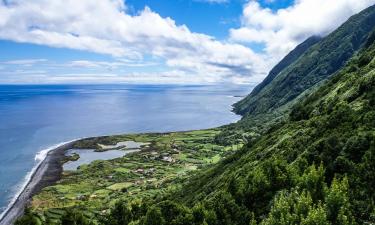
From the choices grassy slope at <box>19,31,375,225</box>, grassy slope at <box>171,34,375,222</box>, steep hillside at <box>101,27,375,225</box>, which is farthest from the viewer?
grassy slope at <box>171,34,375,222</box>

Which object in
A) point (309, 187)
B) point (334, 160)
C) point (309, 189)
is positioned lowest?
point (309, 189)

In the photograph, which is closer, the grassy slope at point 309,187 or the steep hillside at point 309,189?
the steep hillside at point 309,189

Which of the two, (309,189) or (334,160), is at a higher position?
(334,160)

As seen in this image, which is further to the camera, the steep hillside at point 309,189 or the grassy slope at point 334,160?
the grassy slope at point 334,160

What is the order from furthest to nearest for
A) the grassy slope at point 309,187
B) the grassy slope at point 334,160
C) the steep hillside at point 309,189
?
the grassy slope at point 334,160 < the grassy slope at point 309,187 < the steep hillside at point 309,189

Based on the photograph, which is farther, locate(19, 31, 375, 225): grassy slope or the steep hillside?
locate(19, 31, 375, 225): grassy slope

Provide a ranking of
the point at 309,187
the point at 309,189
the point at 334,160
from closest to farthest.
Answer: the point at 309,189 → the point at 309,187 → the point at 334,160

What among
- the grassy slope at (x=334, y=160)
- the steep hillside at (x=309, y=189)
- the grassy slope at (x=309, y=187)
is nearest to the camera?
the steep hillside at (x=309, y=189)

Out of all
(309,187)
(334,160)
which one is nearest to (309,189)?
(309,187)

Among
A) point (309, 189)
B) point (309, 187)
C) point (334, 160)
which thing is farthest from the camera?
point (334, 160)

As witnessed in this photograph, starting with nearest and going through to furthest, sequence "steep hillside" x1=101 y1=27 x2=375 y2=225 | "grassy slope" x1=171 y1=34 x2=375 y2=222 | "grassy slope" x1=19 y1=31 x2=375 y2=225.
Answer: "steep hillside" x1=101 y1=27 x2=375 y2=225 → "grassy slope" x1=19 y1=31 x2=375 y2=225 → "grassy slope" x1=171 y1=34 x2=375 y2=222

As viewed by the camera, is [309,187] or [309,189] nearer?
[309,189]

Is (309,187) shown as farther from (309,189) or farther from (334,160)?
(334,160)
